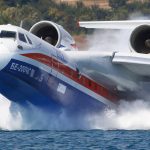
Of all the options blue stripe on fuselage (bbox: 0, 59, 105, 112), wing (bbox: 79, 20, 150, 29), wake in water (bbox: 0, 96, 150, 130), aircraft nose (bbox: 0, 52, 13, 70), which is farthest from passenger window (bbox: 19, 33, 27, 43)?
wing (bbox: 79, 20, 150, 29)

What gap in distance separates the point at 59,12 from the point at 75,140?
127 ft

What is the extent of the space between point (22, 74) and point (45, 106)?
5.23 feet

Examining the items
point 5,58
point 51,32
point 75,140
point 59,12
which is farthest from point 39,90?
point 59,12

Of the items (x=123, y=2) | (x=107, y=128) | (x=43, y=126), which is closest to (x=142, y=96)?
(x=107, y=128)

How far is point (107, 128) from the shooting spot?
30.3m

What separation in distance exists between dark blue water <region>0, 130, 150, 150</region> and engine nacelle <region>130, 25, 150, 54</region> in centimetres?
300

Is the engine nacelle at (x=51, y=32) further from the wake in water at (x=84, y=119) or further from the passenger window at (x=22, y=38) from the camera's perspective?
the passenger window at (x=22, y=38)

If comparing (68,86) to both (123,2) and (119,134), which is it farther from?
(123,2)

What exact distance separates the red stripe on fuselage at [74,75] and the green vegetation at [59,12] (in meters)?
27.0

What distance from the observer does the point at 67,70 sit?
29.1 m

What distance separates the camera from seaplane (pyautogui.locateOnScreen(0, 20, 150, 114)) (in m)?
27.5

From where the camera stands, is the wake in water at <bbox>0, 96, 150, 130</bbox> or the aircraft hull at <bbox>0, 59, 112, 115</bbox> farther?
the wake in water at <bbox>0, 96, 150, 130</bbox>

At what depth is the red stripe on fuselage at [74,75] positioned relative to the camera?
1104 inches

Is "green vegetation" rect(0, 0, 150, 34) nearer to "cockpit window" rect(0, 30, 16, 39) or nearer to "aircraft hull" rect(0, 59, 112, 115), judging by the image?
"aircraft hull" rect(0, 59, 112, 115)
